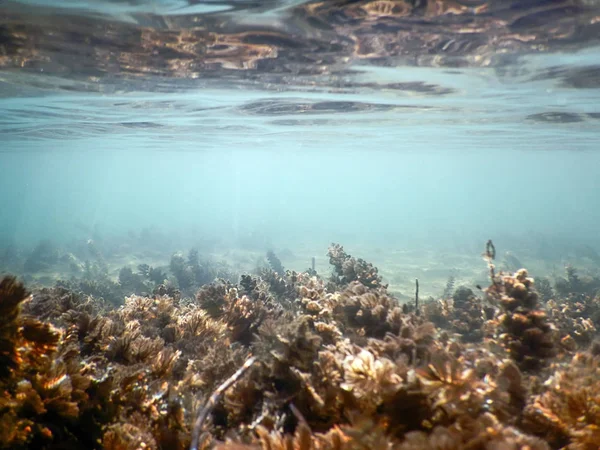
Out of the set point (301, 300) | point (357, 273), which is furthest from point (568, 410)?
point (357, 273)

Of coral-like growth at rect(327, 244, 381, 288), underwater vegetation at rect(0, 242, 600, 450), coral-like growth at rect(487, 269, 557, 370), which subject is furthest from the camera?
coral-like growth at rect(327, 244, 381, 288)

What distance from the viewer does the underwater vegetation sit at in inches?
89.8

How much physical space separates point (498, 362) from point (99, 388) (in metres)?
3.62

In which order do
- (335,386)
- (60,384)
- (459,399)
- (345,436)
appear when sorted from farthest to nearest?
(335,386) < (60,384) < (459,399) < (345,436)

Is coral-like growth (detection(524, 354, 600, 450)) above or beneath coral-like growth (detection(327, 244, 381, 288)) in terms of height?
above

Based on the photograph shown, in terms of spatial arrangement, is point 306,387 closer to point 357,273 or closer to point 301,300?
point 301,300

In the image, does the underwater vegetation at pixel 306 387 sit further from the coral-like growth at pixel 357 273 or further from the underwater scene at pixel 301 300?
the coral-like growth at pixel 357 273

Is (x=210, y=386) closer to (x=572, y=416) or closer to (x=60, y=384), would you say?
(x=60, y=384)

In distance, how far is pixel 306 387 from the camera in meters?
2.96

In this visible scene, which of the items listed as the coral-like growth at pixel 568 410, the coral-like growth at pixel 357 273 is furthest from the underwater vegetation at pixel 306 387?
the coral-like growth at pixel 357 273

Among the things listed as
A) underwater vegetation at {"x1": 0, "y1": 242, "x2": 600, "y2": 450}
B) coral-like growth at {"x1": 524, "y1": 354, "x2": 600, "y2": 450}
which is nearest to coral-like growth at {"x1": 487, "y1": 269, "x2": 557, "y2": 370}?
underwater vegetation at {"x1": 0, "y1": 242, "x2": 600, "y2": 450}

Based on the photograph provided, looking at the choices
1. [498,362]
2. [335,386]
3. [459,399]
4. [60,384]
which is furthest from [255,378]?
[498,362]

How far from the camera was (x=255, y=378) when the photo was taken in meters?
3.37

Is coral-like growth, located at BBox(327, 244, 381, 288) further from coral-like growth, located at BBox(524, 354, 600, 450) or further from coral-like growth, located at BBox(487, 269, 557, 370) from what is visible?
coral-like growth, located at BBox(524, 354, 600, 450)
